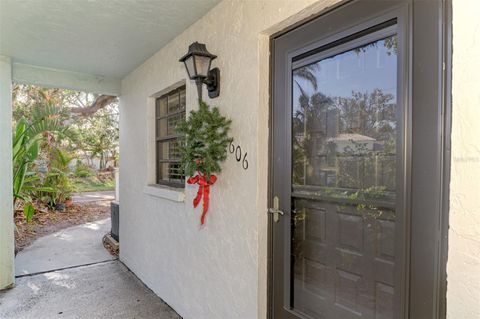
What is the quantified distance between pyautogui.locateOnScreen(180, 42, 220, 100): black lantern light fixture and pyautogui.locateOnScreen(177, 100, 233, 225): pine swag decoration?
0.14 metres

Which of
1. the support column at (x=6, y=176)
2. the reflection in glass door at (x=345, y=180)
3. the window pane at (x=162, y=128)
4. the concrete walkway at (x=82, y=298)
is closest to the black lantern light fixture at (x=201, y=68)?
the reflection in glass door at (x=345, y=180)

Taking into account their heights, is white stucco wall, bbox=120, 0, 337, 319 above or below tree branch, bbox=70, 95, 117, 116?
below

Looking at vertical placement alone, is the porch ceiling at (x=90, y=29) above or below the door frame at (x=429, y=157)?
above

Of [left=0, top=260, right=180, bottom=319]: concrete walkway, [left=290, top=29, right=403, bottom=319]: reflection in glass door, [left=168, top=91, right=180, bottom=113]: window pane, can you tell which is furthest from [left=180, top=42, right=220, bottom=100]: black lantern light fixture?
[left=0, top=260, right=180, bottom=319]: concrete walkway

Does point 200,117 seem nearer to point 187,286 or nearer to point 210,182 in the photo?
point 210,182

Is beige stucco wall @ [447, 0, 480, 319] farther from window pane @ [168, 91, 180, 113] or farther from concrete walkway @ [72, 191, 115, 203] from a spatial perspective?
concrete walkway @ [72, 191, 115, 203]

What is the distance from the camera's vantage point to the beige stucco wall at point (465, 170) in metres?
1.05

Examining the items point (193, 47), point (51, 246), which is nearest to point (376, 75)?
point (193, 47)

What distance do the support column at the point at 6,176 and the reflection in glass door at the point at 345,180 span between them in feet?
11.4

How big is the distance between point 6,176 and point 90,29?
2111 mm

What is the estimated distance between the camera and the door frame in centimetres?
116

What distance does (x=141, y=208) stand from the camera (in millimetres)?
3945

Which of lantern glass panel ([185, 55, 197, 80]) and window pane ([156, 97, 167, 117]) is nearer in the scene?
lantern glass panel ([185, 55, 197, 80])

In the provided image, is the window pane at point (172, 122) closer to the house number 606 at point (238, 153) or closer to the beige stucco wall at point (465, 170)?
the house number 606 at point (238, 153)
